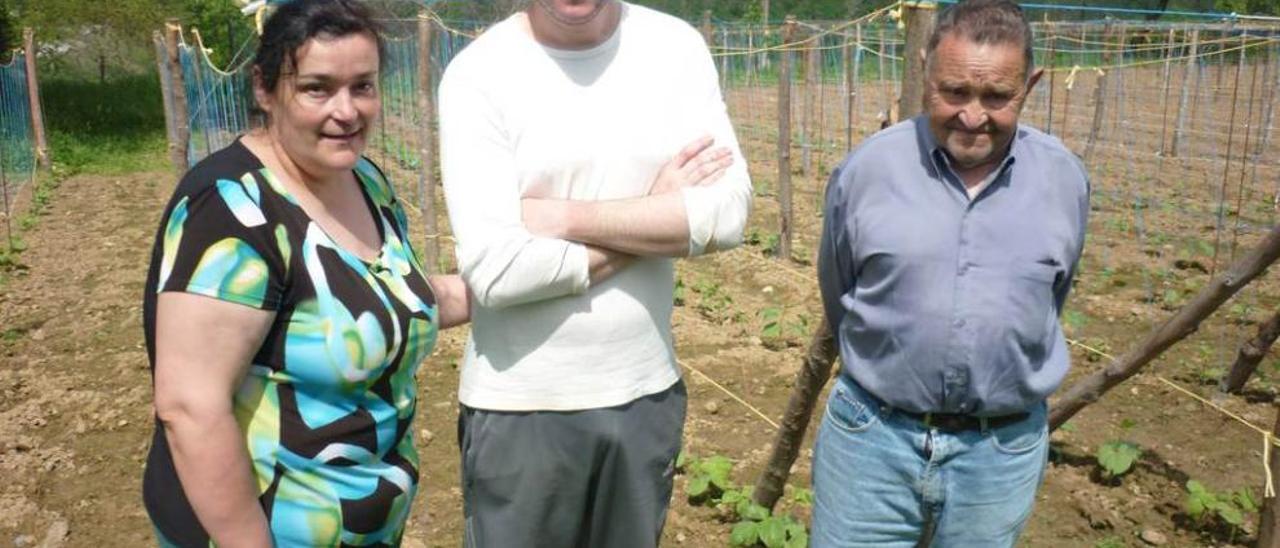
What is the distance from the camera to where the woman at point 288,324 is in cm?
151

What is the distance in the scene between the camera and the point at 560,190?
196 centimetres

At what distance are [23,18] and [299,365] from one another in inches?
818

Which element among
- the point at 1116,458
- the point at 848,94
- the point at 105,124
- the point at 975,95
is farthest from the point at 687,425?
the point at 105,124

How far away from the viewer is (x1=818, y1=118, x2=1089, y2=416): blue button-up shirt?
1.95m

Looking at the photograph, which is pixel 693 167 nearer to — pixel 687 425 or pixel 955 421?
pixel 955 421

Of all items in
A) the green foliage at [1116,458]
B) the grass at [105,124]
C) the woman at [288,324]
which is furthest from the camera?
the grass at [105,124]

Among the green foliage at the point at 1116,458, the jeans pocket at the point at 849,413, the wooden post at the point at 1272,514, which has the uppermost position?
the jeans pocket at the point at 849,413

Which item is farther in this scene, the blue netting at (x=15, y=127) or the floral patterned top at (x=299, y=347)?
the blue netting at (x=15, y=127)

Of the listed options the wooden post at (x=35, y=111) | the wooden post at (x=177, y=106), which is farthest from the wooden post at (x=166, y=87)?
the wooden post at (x=35, y=111)

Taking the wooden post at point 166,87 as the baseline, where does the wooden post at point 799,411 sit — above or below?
below

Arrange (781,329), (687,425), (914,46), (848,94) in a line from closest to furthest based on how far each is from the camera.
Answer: (914,46) → (687,425) → (781,329) → (848,94)

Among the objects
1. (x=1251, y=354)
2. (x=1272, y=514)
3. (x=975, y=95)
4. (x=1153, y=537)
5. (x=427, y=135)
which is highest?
(x=975, y=95)

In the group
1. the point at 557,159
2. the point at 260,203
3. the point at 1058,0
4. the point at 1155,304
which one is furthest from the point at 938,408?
the point at 1058,0

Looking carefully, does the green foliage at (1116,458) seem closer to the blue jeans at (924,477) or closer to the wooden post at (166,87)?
the blue jeans at (924,477)
